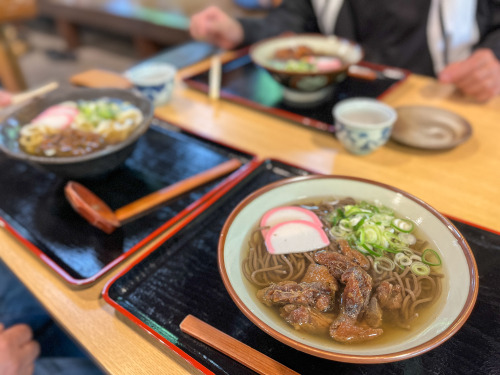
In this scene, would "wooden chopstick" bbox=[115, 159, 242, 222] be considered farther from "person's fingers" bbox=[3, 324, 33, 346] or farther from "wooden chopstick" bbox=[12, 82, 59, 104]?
"wooden chopstick" bbox=[12, 82, 59, 104]

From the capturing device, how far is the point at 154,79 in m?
1.93

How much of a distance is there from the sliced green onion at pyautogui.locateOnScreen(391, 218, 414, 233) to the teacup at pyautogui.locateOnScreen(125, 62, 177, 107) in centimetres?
140

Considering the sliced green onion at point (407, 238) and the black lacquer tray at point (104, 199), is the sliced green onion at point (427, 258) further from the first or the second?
the black lacquer tray at point (104, 199)

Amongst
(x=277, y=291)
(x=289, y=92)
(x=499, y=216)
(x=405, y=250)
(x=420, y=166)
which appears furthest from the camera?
(x=289, y=92)

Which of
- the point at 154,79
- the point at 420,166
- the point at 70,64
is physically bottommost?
the point at 70,64

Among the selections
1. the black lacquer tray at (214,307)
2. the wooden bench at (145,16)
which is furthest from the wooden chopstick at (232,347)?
the wooden bench at (145,16)

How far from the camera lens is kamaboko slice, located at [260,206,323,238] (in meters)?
1.07

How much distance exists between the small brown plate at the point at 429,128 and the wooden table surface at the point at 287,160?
0.17 ft

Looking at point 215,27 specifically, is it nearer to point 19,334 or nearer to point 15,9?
point 19,334

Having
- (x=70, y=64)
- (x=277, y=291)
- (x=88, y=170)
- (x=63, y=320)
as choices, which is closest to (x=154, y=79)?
(x=88, y=170)

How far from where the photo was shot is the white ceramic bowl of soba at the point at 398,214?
71 cm

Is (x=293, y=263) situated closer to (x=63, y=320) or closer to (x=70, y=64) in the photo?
(x=63, y=320)

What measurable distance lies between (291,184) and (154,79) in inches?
46.6

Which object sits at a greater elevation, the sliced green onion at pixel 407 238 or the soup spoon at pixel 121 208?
the sliced green onion at pixel 407 238
